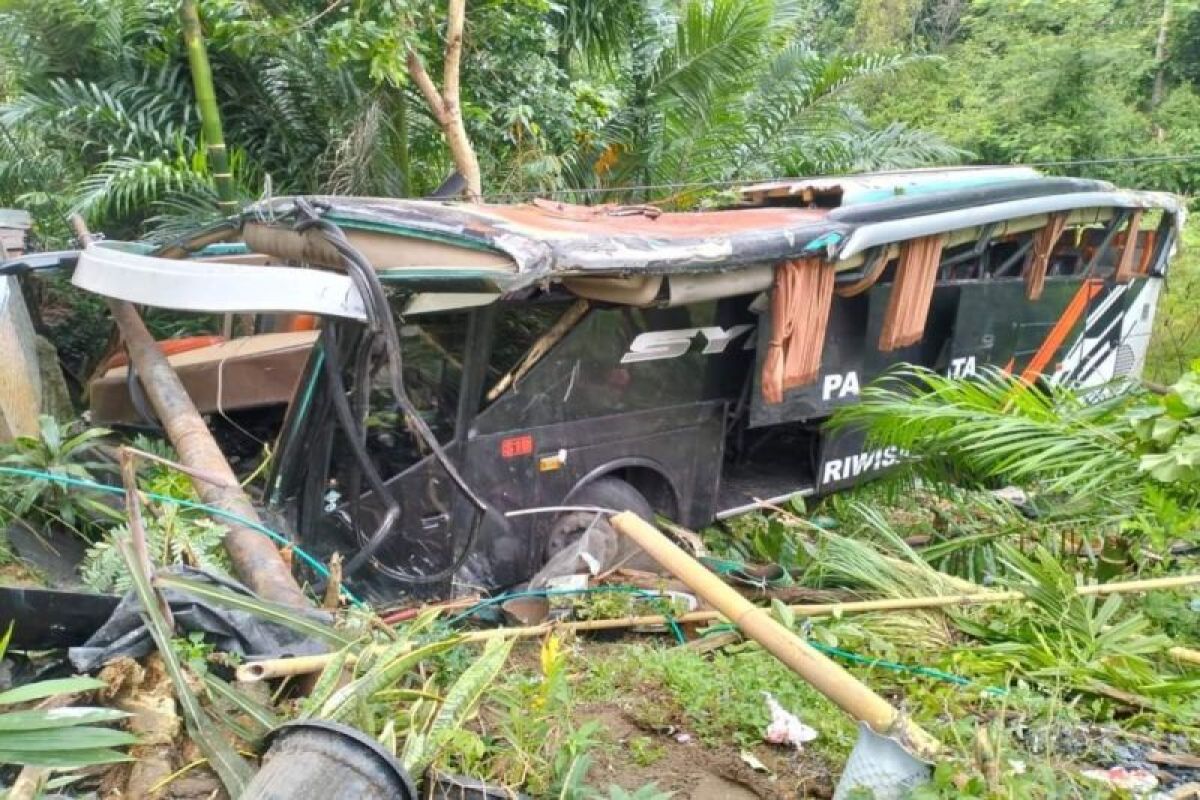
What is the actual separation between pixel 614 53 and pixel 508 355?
562 cm

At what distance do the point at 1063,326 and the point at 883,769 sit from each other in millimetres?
5746

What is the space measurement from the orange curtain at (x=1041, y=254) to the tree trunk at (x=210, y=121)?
5.82 m

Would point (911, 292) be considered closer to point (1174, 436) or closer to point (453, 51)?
point (1174, 436)

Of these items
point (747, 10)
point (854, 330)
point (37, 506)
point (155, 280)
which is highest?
point (747, 10)

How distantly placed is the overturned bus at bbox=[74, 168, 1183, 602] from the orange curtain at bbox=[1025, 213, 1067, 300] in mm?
35

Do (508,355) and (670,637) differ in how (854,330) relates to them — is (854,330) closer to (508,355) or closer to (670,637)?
(508,355)

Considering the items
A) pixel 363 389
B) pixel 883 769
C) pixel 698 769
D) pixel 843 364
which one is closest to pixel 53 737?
pixel 698 769

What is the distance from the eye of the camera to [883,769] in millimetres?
2225

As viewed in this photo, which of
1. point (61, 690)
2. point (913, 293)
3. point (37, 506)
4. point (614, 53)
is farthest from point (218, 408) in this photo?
point (614, 53)

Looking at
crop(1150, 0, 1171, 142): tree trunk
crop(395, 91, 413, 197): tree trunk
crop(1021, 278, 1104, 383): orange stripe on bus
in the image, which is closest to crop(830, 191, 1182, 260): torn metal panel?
crop(1021, 278, 1104, 383): orange stripe on bus

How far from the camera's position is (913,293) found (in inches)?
222

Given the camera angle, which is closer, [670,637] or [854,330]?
[670,637]

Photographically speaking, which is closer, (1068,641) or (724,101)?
(1068,641)

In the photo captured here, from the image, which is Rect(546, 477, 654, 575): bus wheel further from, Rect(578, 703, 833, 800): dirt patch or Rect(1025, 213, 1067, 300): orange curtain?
Rect(1025, 213, 1067, 300): orange curtain
